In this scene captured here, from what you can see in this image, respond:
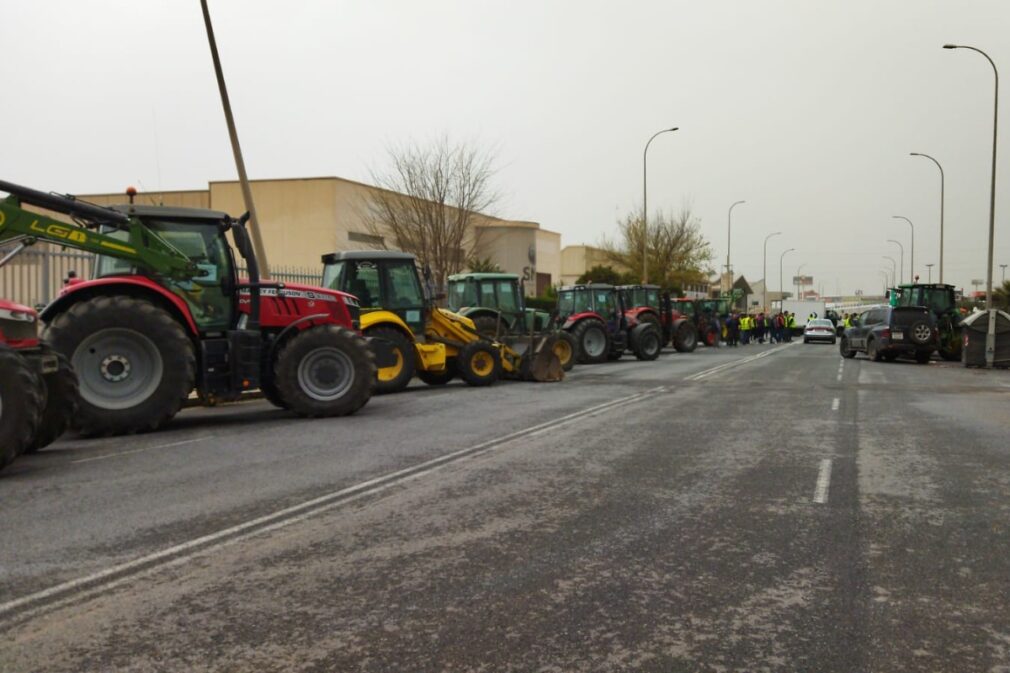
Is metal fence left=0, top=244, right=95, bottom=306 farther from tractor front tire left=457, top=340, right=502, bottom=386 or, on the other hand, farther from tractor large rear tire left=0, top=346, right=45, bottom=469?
tractor front tire left=457, top=340, right=502, bottom=386

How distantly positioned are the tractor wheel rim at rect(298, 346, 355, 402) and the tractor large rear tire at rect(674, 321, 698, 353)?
25266 mm

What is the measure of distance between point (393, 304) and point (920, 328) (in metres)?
18.3

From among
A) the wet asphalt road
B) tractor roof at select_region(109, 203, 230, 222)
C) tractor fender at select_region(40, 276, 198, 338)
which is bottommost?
the wet asphalt road

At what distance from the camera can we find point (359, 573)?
5113mm

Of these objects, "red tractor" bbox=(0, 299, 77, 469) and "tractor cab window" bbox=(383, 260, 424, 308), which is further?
"tractor cab window" bbox=(383, 260, 424, 308)

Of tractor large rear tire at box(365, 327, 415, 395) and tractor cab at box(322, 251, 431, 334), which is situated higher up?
tractor cab at box(322, 251, 431, 334)

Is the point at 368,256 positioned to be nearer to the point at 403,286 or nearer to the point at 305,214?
the point at 403,286

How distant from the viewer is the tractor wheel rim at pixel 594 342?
27562 mm

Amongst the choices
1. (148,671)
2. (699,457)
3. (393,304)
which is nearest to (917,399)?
(699,457)

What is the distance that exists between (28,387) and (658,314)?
27.2m

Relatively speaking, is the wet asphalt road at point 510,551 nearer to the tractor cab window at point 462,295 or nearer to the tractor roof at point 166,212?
the tractor roof at point 166,212

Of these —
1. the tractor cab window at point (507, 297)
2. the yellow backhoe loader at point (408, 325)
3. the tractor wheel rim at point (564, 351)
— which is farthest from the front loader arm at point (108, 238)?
the tractor wheel rim at point (564, 351)

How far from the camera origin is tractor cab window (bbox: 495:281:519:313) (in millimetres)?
22531

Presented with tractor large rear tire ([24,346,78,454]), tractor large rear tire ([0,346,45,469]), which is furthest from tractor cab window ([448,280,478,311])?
tractor large rear tire ([0,346,45,469])
